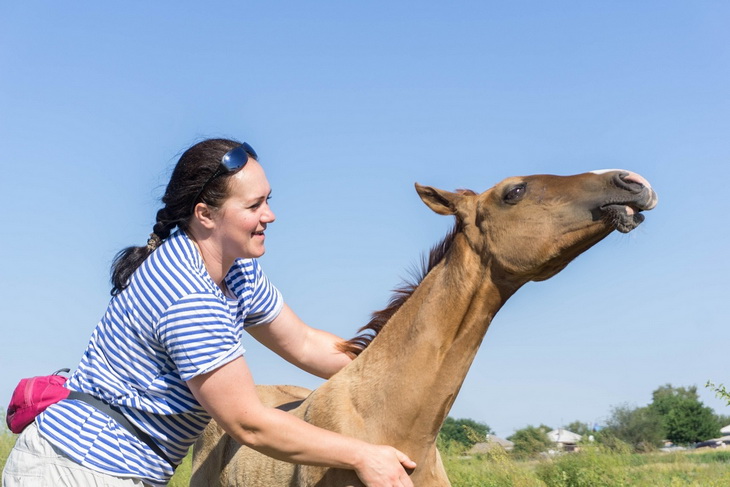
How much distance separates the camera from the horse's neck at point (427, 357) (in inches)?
143

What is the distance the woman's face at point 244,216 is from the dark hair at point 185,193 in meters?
0.05

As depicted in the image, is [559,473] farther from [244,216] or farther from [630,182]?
[244,216]

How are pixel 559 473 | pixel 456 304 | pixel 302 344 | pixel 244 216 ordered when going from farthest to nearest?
pixel 559 473, pixel 302 344, pixel 456 304, pixel 244 216

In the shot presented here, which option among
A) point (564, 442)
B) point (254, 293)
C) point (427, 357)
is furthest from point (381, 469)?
point (564, 442)

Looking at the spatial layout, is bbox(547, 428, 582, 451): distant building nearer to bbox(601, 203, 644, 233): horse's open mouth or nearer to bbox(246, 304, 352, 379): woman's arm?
bbox(246, 304, 352, 379): woman's arm

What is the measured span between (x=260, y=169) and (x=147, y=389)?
1.08 m

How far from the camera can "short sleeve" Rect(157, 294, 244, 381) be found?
3.09m

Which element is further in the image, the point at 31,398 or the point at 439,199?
the point at 439,199

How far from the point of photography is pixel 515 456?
412 inches

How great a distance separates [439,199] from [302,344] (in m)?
1.16

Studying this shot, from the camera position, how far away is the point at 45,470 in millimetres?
3145

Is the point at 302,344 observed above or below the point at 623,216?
below

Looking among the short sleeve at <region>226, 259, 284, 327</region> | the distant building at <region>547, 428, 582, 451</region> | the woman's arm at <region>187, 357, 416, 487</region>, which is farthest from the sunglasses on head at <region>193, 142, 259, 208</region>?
the distant building at <region>547, 428, 582, 451</region>

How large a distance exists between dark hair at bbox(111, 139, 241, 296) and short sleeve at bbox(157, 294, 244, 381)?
45 centimetres
